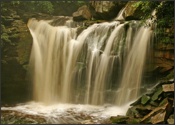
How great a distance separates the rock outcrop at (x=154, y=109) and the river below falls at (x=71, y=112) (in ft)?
2.27

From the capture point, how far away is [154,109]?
8.03 m

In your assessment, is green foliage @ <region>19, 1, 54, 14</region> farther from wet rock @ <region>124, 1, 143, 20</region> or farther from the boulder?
wet rock @ <region>124, 1, 143, 20</region>

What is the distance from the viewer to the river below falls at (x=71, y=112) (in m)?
8.67

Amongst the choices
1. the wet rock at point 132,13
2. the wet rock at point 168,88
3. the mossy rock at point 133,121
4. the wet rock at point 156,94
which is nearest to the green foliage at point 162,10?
the wet rock at point 156,94

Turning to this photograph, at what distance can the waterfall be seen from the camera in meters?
10.3

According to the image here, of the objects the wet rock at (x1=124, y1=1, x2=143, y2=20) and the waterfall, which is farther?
the wet rock at (x1=124, y1=1, x2=143, y2=20)

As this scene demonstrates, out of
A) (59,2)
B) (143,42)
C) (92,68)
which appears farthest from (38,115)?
(59,2)

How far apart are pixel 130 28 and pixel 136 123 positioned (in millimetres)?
4159

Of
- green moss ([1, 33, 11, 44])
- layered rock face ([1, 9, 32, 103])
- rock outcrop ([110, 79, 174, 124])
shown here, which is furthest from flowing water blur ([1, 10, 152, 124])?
green moss ([1, 33, 11, 44])

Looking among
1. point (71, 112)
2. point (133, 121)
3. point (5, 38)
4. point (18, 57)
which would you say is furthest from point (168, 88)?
point (5, 38)

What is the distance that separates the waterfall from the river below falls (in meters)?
0.47

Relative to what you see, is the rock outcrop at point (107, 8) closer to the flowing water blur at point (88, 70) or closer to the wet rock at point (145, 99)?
the flowing water blur at point (88, 70)

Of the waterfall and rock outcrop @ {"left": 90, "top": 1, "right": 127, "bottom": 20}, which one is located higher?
rock outcrop @ {"left": 90, "top": 1, "right": 127, "bottom": 20}

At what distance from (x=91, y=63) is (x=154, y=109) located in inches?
143
